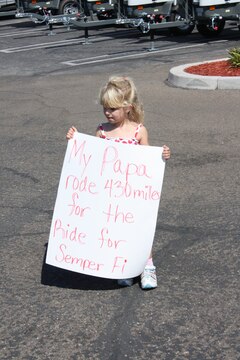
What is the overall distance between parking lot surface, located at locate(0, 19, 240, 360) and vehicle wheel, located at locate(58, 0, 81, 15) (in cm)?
1061

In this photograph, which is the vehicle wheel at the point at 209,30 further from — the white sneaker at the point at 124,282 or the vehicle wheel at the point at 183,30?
the white sneaker at the point at 124,282

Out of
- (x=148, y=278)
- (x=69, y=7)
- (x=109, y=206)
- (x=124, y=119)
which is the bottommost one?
(x=69, y=7)

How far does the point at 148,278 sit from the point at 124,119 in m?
1.03

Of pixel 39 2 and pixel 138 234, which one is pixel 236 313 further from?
pixel 39 2

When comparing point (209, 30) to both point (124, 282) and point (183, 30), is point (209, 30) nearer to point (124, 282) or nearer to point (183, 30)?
point (183, 30)

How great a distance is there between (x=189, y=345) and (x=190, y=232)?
1.84 metres

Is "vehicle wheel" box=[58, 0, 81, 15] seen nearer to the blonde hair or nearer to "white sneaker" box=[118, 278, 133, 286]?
the blonde hair

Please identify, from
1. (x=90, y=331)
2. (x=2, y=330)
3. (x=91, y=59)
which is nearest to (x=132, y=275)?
(x=90, y=331)

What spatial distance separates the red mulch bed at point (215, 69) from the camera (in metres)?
12.6

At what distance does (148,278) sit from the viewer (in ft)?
16.9

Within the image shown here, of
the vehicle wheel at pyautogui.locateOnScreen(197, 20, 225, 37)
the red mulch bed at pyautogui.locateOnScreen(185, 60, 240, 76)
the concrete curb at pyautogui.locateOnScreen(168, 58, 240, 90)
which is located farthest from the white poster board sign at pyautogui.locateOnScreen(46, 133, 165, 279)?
the vehicle wheel at pyautogui.locateOnScreen(197, 20, 225, 37)

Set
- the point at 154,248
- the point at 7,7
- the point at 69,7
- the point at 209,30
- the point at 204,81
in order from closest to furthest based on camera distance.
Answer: the point at 154,248 < the point at 204,81 < the point at 209,30 < the point at 69,7 < the point at 7,7

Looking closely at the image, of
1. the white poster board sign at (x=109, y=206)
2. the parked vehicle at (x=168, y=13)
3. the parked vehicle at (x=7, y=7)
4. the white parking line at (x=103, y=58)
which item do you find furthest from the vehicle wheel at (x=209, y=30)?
the white poster board sign at (x=109, y=206)

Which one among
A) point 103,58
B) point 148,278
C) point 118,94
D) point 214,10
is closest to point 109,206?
point 148,278
